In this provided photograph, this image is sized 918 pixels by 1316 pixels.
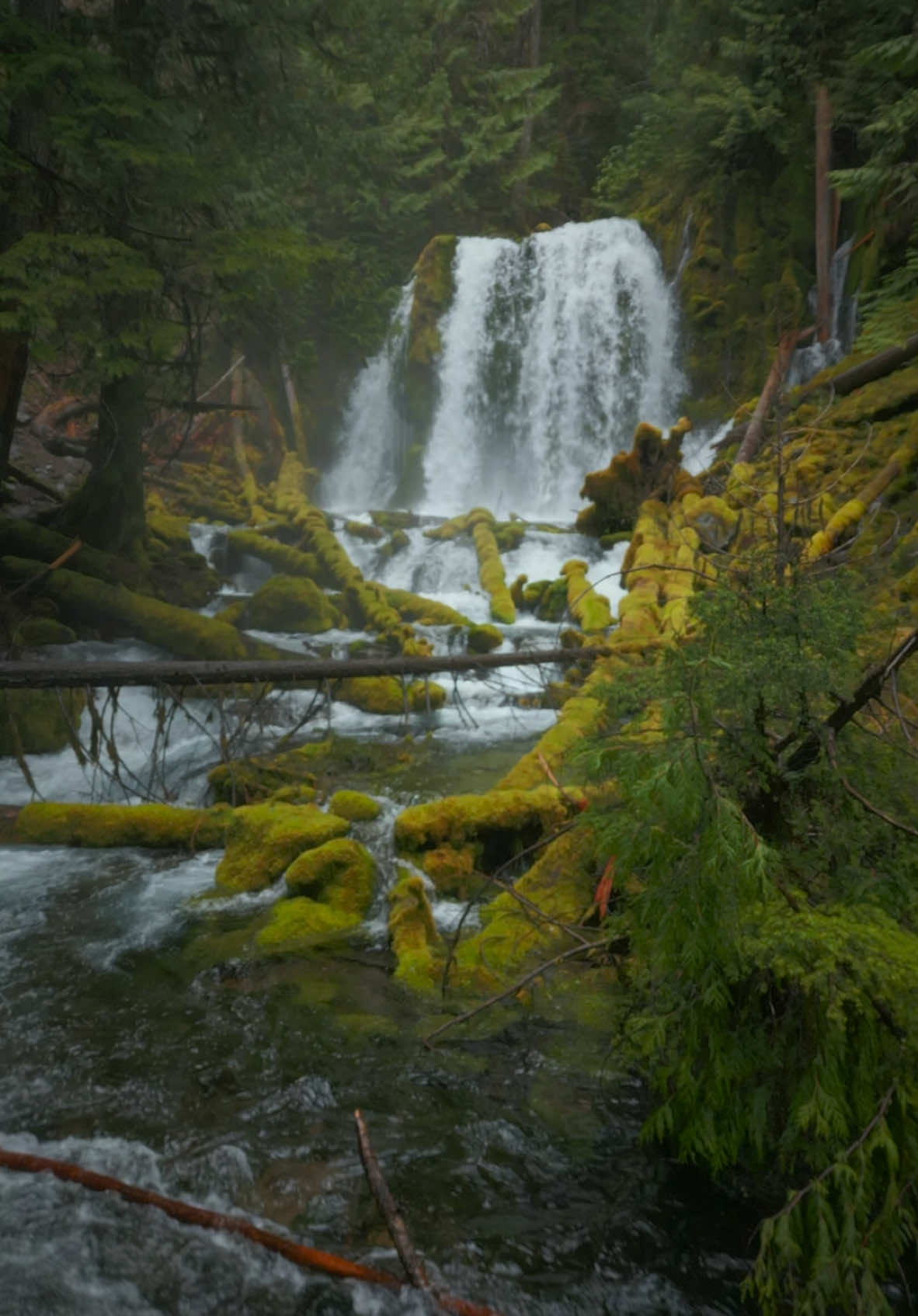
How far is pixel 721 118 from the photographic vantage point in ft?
69.5

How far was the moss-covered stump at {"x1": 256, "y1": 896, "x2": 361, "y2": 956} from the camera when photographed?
17.7ft

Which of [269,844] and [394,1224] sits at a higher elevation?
[394,1224]

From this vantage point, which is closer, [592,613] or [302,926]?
[302,926]

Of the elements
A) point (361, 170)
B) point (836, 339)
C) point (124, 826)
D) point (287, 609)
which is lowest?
point (124, 826)

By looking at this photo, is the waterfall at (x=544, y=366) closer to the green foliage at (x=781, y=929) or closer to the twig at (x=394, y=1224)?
the green foliage at (x=781, y=929)

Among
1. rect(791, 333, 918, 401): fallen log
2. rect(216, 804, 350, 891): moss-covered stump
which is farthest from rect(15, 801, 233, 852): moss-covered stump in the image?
rect(791, 333, 918, 401): fallen log

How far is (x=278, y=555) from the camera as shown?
17.9 metres

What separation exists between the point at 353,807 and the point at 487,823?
162 cm

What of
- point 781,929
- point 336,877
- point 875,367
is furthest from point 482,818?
point 875,367

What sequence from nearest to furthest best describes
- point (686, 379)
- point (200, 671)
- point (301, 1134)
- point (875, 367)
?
1. point (301, 1134)
2. point (200, 671)
3. point (875, 367)
4. point (686, 379)

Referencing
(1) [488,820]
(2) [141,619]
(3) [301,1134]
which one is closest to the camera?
(3) [301,1134]

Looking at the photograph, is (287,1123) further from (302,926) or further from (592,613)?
(592,613)

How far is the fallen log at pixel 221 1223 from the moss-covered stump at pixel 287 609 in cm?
1202

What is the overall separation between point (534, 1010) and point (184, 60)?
14388 millimetres
